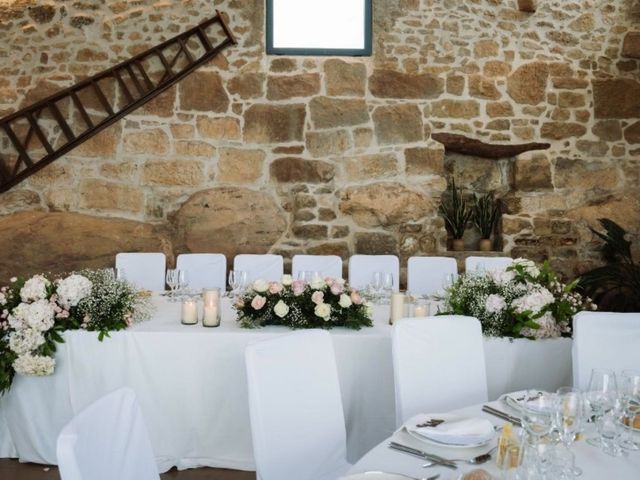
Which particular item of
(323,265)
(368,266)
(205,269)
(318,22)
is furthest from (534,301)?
(318,22)

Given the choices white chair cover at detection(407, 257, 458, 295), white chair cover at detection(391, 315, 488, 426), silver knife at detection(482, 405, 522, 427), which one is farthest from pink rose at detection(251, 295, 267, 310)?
white chair cover at detection(407, 257, 458, 295)

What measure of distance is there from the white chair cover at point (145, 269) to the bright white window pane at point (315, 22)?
7.46 feet

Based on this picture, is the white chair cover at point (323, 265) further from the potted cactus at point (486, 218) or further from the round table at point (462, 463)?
the round table at point (462, 463)

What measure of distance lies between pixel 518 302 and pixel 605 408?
1.20 m

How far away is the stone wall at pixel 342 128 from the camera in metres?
5.26

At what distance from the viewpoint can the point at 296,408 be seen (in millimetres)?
1936

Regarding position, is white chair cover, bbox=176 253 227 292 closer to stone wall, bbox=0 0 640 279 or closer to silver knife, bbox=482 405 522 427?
stone wall, bbox=0 0 640 279

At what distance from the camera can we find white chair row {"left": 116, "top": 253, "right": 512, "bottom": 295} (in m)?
4.41

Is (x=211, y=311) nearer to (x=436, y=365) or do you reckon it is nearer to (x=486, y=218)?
(x=436, y=365)

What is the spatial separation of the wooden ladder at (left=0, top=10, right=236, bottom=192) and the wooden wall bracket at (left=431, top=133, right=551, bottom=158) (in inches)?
82.7

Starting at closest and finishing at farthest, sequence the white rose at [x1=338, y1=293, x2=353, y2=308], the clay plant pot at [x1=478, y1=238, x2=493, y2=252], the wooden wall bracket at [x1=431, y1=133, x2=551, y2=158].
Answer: the white rose at [x1=338, y1=293, x2=353, y2=308] < the wooden wall bracket at [x1=431, y1=133, x2=551, y2=158] < the clay plant pot at [x1=478, y1=238, x2=493, y2=252]

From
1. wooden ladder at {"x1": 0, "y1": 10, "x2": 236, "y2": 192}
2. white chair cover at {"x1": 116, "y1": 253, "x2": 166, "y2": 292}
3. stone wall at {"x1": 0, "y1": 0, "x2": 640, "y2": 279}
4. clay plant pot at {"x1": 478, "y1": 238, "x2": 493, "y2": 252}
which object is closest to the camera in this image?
white chair cover at {"x1": 116, "y1": 253, "x2": 166, "y2": 292}

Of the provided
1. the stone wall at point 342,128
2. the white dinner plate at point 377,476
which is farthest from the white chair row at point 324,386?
the stone wall at point 342,128

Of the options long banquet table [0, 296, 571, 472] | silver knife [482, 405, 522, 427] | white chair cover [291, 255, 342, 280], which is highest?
white chair cover [291, 255, 342, 280]
